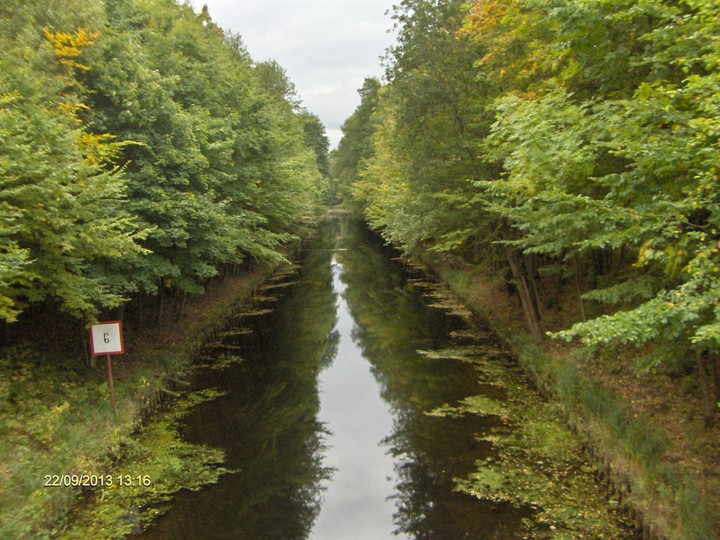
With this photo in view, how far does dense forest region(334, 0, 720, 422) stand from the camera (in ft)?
21.5

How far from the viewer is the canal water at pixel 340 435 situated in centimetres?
928

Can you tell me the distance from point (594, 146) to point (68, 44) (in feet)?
41.5

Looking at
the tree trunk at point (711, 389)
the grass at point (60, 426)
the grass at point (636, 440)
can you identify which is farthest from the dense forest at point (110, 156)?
the tree trunk at point (711, 389)

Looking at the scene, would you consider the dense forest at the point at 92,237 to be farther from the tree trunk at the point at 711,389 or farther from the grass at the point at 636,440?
the tree trunk at the point at 711,389

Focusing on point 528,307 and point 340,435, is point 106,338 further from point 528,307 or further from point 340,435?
point 528,307

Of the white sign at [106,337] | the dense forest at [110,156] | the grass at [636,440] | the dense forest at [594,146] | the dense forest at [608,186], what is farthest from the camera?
the white sign at [106,337]

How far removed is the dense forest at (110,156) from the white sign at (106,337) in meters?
0.39

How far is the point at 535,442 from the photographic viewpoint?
1138 cm

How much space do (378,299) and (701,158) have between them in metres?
23.4

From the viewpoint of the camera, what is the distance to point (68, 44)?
12.8 meters

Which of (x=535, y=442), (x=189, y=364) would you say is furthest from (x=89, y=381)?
(x=535, y=442)

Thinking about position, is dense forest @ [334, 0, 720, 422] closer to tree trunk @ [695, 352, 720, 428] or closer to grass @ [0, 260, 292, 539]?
tree trunk @ [695, 352, 720, 428]

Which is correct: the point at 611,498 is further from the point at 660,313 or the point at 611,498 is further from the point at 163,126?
the point at 163,126

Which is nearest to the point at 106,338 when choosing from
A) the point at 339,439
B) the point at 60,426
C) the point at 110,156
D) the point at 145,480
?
the point at 60,426
